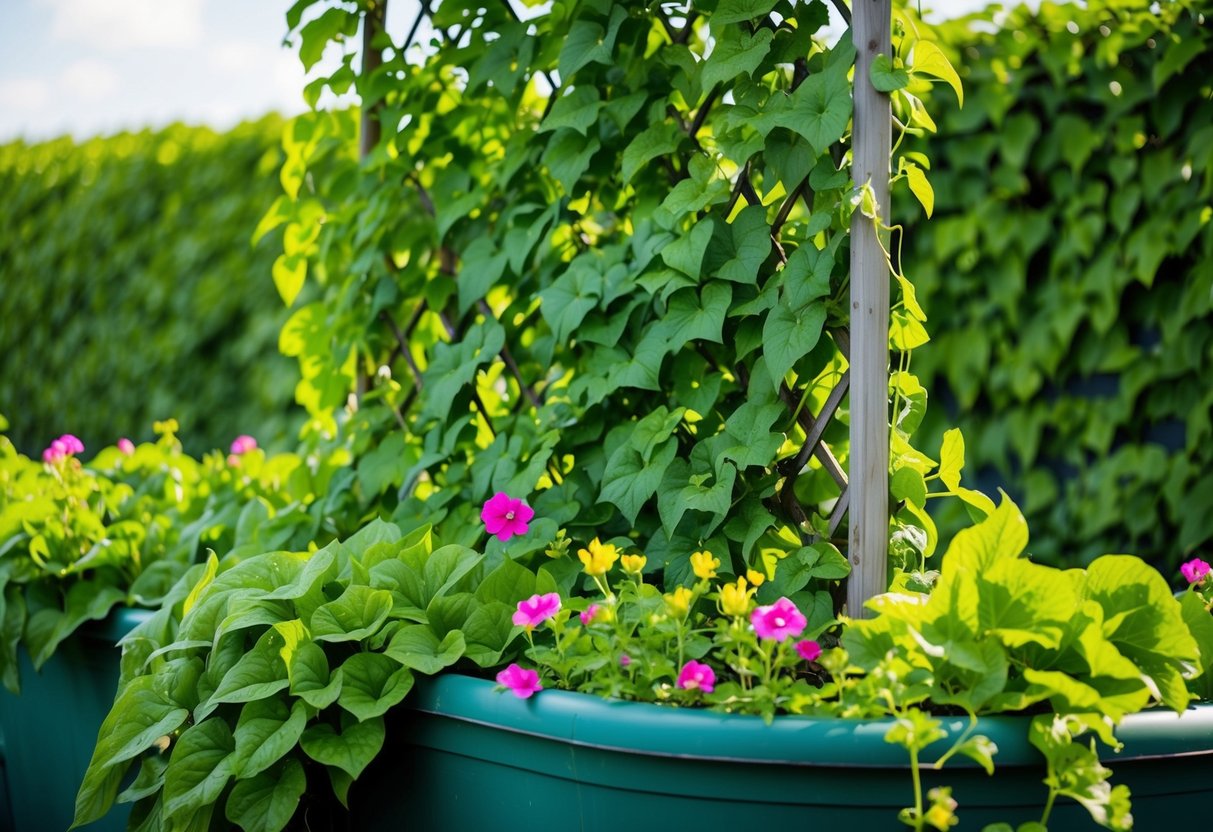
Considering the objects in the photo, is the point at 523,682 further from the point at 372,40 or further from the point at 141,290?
the point at 141,290

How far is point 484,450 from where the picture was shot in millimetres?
1881

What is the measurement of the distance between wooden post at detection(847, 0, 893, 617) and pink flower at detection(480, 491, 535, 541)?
1.64 ft

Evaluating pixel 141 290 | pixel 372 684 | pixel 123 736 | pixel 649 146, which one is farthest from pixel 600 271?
pixel 141 290

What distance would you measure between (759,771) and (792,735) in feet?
0.19

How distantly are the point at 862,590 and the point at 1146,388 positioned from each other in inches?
71.6

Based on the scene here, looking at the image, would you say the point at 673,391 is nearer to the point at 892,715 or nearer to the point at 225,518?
the point at 892,715

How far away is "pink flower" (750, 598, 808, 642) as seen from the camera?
122 cm

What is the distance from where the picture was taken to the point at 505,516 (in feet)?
5.26

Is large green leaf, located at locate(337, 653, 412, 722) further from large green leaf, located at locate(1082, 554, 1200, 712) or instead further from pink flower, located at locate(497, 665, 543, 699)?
large green leaf, located at locate(1082, 554, 1200, 712)

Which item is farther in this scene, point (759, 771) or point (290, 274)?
point (290, 274)

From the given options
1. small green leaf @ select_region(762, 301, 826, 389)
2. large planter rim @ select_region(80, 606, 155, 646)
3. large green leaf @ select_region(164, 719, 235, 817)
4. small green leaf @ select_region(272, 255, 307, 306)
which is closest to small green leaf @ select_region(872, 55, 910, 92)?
small green leaf @ select_region(762, 301, 826, 389)

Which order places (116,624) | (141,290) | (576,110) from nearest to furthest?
(576,110) → (116,624) → (141,290)

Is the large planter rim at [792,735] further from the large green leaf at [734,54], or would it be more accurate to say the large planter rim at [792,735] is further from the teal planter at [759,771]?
the large green leaf at [734,54]

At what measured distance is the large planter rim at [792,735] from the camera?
114cm
